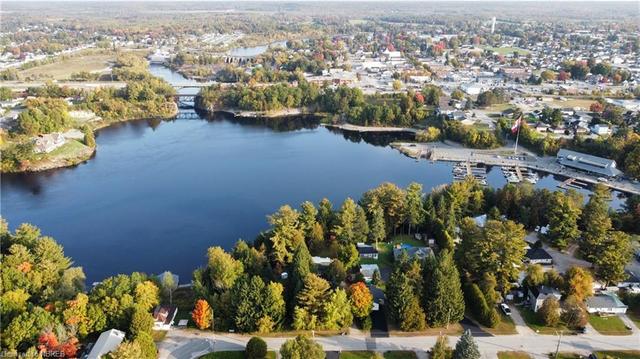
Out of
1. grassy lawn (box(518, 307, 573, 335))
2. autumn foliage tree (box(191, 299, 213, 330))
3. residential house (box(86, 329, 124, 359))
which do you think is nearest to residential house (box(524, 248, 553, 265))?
grassy lawn (box(518, 307, 573, 335))

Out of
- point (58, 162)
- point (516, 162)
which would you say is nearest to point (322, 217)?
point (516, 162)

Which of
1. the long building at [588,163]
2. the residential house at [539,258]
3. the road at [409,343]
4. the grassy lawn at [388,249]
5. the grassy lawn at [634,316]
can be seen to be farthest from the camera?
the long building at [588,163]

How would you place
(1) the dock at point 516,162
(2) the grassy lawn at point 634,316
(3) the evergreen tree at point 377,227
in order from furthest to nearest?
1. (1) the dock at point 516,162
2. (3) the evergreen tree at point 377,227
3. (2) the grassy lawn at point 634,316

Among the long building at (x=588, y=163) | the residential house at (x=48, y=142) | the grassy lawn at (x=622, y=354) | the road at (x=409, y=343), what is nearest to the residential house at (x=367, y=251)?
the road at (x=409, y=343)

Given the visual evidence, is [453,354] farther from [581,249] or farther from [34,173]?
[34,173]

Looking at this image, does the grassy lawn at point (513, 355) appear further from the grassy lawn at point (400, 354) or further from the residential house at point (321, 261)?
the residential house at point (321, 261)

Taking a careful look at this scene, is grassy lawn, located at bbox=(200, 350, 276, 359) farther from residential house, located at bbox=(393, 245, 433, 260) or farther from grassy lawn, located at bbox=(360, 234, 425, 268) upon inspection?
residential house, located at bbox=(393, 245, 433, 260)
